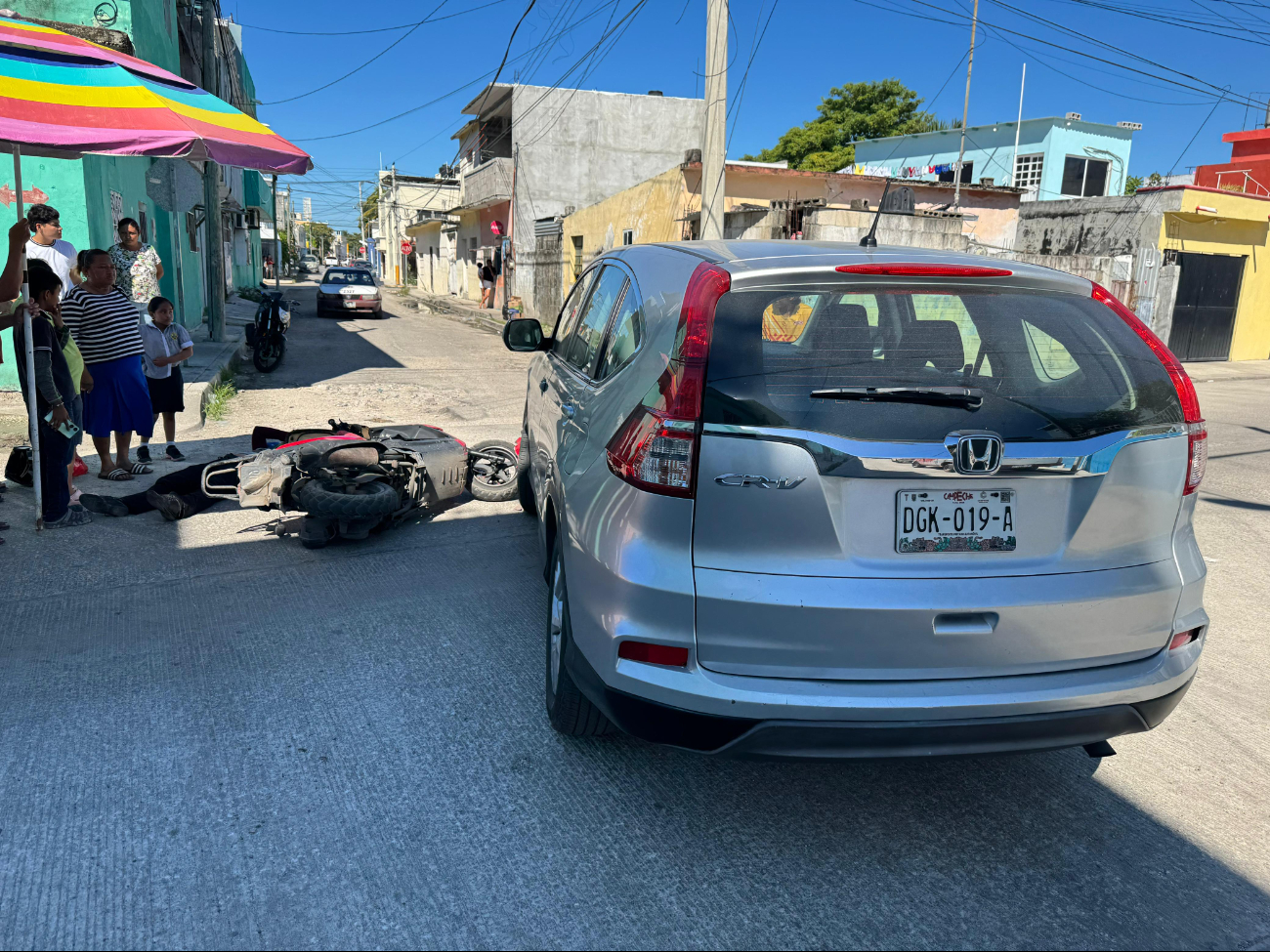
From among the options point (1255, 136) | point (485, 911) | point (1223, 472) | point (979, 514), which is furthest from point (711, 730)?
point (1255, 136)

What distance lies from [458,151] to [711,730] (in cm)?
4573

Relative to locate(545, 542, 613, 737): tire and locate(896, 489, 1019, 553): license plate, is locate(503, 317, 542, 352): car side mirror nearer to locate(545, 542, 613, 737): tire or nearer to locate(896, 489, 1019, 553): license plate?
locate(545, 542, 613, 737): tire

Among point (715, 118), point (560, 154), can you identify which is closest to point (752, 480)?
point (715, 118)

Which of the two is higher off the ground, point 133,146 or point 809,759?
point 133,146

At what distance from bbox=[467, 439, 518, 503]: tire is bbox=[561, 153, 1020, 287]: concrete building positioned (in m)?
8.58

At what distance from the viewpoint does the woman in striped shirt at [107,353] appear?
20.4 ft

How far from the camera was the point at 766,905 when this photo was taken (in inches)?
94.9

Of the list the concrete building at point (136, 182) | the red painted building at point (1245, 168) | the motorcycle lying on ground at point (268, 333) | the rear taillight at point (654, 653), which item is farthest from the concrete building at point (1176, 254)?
the rear taillight at point (654, 653)

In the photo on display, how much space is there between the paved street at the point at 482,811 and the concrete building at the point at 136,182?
18.4ft

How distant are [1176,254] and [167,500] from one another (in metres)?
21.7

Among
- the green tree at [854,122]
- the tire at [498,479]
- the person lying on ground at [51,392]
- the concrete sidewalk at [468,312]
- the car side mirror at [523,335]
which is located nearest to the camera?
the car side mirror at [523,335]

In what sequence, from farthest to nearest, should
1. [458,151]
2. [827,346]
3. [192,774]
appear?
1. [458,151]
2. [192,774]
3. [827,346]

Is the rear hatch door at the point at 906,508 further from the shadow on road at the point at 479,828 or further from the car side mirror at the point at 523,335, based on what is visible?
the car side mirror at the point at 523,335

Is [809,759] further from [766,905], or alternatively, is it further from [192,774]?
[192,774]
